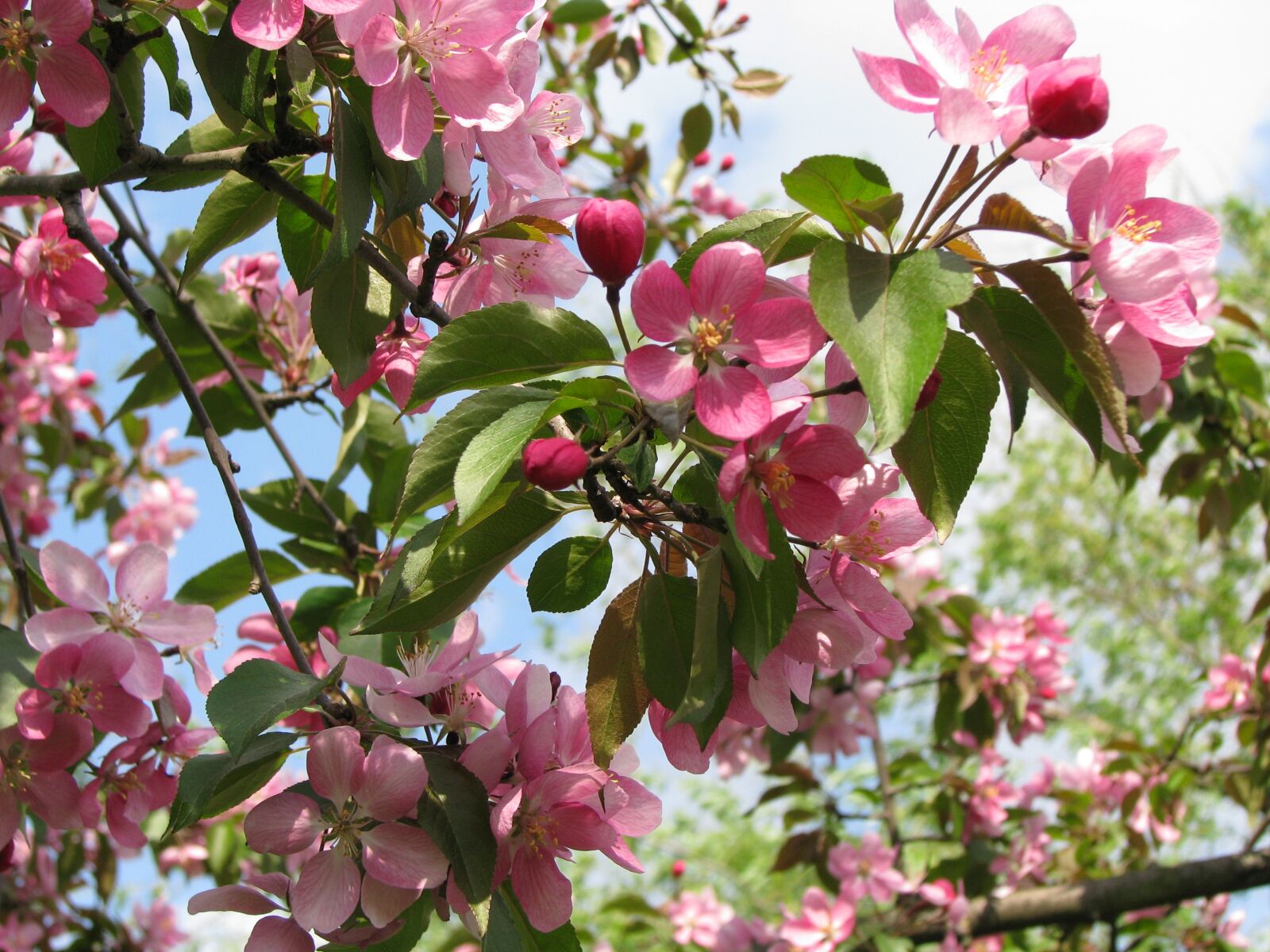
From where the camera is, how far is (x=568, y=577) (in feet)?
3.29

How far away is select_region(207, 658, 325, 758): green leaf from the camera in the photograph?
0.84 m

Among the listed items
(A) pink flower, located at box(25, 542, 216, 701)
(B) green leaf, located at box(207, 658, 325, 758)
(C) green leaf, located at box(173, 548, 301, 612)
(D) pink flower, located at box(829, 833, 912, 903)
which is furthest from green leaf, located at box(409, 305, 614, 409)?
(D) pink flower, located at box(829, 833, 912, 903)

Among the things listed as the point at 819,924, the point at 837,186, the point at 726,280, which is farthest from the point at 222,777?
the point at 819,924

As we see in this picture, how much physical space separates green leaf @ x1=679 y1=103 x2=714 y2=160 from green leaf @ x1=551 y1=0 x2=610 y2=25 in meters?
0.37

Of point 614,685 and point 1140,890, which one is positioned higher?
point 614,685

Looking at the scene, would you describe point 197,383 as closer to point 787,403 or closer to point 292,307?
point 292,307

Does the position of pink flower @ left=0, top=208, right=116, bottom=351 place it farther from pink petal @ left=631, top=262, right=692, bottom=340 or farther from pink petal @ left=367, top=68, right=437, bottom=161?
pink petal @ left=631, top=262, right=692, bottom=340

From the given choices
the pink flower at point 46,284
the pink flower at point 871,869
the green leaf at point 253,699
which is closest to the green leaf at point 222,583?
the pink flower at point 46,284

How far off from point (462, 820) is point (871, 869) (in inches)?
83.6

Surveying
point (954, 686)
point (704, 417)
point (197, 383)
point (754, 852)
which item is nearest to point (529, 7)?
point (704, 417)

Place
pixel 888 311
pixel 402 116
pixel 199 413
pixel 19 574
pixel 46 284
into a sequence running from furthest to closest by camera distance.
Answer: pixel 46 284, pixel 19 574, pixel 199 413, pixel 402 116, pixel 888 311

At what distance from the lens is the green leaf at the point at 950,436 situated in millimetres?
814

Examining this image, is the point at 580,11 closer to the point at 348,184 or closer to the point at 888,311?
the point at 348,184

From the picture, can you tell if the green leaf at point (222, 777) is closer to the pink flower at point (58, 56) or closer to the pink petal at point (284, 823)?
the pink petal at point (284, 823)
